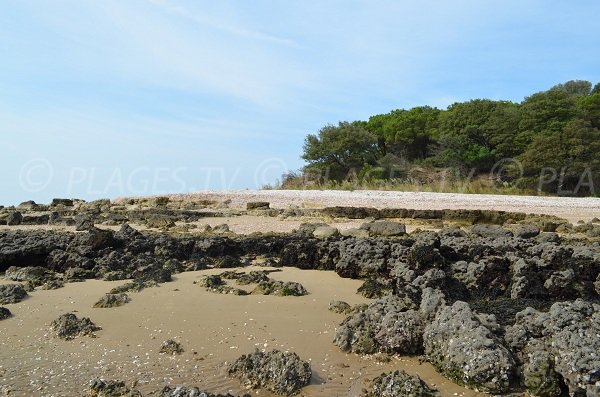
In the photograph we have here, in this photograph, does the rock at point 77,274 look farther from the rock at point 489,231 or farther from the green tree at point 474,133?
the green tree at point 474,133

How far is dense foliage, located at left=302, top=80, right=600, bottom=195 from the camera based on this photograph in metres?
26.4

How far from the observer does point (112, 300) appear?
19.9 feet

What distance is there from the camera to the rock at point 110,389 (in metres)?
3.86

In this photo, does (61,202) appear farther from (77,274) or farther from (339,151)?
(339,151)

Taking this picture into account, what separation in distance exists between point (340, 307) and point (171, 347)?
5.98 ft

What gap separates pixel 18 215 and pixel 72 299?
1011 centimetres

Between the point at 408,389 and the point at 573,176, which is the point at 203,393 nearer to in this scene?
the point at 408,389

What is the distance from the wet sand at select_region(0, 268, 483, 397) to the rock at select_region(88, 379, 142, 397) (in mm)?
113

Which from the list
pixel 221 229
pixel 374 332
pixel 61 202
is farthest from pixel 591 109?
pixel 374 332

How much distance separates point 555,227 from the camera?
12117 millimetres

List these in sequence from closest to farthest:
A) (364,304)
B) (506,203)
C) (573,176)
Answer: (364,304) < (506,203) < (573,176)

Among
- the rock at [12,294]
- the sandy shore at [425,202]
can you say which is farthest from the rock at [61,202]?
the rock at [12,294]

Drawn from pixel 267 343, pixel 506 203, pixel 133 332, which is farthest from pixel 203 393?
pixel 506 203

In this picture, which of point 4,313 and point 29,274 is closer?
point 4,313
